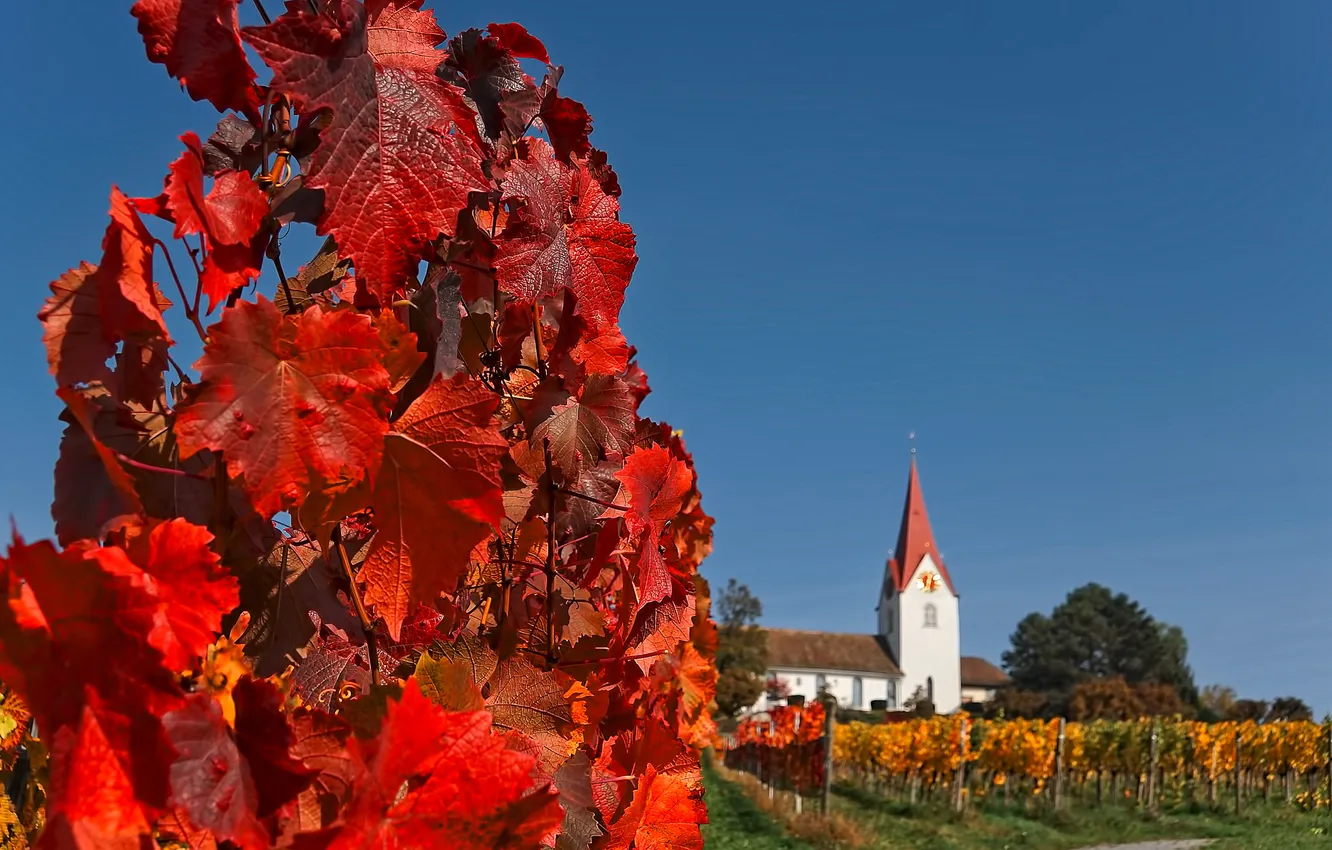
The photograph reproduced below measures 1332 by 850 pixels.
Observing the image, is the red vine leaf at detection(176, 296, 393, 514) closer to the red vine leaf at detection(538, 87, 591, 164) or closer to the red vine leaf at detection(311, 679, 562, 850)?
the red vine leaf at detection(311, 679, 562, 850)

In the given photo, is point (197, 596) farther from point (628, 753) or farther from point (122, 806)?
point (628, 753)

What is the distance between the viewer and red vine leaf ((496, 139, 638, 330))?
1136 millimetres

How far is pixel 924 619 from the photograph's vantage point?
81688mm

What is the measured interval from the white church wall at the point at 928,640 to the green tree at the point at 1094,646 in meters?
5.30

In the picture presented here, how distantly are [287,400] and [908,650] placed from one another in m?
84.8

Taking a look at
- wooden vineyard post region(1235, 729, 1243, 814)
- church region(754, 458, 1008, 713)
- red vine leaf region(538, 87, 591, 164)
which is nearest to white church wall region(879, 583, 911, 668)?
church region(754, 458, 1008, 713)

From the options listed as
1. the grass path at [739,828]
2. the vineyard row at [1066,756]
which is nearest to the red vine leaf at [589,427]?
the grass path at [739,828]

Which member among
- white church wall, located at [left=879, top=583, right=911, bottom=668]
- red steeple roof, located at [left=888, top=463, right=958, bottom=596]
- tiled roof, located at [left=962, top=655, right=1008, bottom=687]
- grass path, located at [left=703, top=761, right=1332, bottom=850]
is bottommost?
grass path, located at [left=703, top=761, right=1332, bottom=850]

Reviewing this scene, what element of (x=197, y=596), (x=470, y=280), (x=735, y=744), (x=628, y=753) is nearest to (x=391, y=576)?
(x=197, y=596)

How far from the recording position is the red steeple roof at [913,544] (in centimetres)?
8106

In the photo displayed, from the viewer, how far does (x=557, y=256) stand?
1175 millimetres

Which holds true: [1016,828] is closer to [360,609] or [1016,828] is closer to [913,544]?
[360,609]

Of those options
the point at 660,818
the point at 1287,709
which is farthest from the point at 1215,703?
the point at 660,818

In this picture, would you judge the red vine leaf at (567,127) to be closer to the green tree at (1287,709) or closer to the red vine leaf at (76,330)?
the red vine leaf at (76,330)
